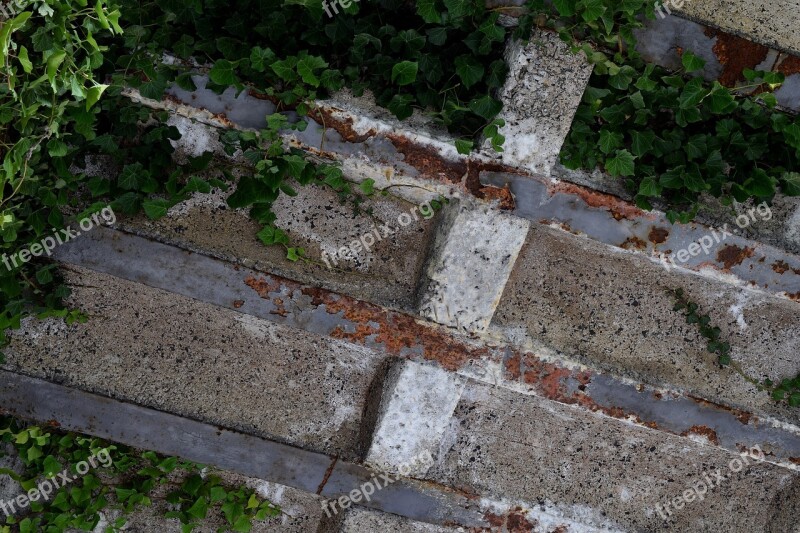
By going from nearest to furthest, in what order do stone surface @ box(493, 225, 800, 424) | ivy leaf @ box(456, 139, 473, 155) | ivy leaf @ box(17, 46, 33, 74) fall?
ivy leaf @ box(17, 46, 33, 74), ivy leaf @ box(456, 139, 473, 155), stone surface @ box(493, 225, 800, 424)

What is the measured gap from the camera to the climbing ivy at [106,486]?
8.75 ft

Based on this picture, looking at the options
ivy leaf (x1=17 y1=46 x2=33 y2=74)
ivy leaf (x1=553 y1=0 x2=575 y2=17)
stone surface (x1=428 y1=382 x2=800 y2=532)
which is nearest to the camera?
ivy leaf (x1=17 y1=46 x2=33 y2=74)

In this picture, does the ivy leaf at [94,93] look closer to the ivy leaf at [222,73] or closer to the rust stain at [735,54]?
the ivy leaf at [222,73]

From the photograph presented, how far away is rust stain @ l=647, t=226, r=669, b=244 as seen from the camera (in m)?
2.56

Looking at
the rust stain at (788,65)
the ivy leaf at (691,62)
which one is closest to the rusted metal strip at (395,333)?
the ivy leaf at (691,62)

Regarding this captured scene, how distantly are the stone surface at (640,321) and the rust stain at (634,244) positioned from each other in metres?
0.19

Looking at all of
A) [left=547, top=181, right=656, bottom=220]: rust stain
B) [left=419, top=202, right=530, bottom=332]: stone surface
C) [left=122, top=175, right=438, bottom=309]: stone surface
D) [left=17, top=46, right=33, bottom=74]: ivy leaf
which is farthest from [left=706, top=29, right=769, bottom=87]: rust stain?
[left=17, top=46, right=33, bottom=74]: ivy leaf

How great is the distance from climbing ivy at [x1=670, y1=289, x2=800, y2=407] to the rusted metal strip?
0.59ft

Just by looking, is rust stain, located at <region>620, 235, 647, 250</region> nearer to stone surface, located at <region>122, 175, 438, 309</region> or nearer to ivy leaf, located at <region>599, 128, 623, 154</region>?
ivy leaf, located at <region>599, 128, 623, 154</region>

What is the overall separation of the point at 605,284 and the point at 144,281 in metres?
2.03

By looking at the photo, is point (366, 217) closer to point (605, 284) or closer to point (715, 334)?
point (605, 284)

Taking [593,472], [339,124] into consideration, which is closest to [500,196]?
[339,124]

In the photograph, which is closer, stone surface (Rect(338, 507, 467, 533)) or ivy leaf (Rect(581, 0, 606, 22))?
ivy leaf (Rect(581, 0, 606, 22))

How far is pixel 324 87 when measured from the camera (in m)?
2.45
